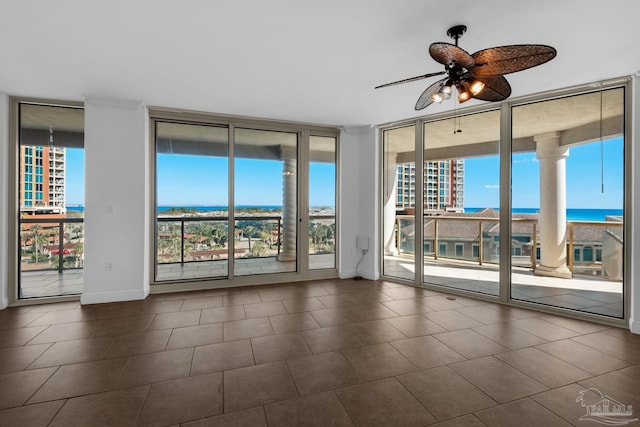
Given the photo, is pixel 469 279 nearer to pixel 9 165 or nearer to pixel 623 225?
pixel 623 225

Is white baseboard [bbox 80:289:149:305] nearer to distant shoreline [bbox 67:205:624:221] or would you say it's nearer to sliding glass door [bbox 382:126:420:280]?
distant shoreline [bbox 67:205:624:221]

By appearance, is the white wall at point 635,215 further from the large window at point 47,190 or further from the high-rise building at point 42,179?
the high-rise building at point 42,179

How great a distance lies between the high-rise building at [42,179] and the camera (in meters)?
3.91

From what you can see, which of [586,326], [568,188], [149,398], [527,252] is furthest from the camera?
[527,252]

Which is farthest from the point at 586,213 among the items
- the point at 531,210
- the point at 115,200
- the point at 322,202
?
the point at 115,200

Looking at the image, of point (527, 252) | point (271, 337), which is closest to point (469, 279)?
point (527, 252)

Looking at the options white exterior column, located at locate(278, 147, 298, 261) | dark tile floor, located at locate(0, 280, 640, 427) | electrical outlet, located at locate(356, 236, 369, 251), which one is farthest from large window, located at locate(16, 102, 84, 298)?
electrical outlet, located at locate(356, 236, 369, 251)

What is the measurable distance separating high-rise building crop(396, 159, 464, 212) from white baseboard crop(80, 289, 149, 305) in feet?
13.7

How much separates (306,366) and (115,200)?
3371 millimetres

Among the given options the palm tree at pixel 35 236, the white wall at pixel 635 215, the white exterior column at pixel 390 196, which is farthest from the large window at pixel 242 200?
the white wall at pixel 635 215

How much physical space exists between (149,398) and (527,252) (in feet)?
14.9

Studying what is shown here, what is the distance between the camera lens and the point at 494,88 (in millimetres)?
2379

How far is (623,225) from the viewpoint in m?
3.26

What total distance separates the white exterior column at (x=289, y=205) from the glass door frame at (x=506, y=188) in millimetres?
1484
